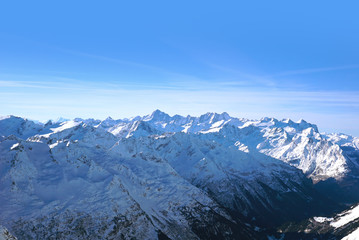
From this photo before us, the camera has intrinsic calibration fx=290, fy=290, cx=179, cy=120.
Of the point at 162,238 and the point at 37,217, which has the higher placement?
the point at 37,217

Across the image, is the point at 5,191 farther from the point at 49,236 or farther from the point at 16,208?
the point at 49,236

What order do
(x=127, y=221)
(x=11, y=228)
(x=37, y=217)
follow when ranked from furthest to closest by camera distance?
1. (x=127, y=221)
2. (x=37, y=217)
3. (x=11, y=228)

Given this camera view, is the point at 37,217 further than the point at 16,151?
No

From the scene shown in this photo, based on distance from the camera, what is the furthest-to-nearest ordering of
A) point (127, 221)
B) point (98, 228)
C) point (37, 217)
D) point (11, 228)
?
1. point (127, 221)
2. point (98, 228)
3. point (37, 217)
4. point (11, 228)

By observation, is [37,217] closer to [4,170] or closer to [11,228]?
[11,228]

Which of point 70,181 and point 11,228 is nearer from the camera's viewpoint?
point 11,228

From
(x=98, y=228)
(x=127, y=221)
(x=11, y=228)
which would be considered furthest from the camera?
(x=127, y=221)

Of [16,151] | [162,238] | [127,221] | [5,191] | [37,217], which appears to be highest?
[16,151]

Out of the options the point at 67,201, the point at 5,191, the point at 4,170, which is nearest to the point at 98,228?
the point at 67,201

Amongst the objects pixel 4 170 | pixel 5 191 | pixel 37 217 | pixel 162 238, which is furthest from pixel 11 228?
pixel 162 238
